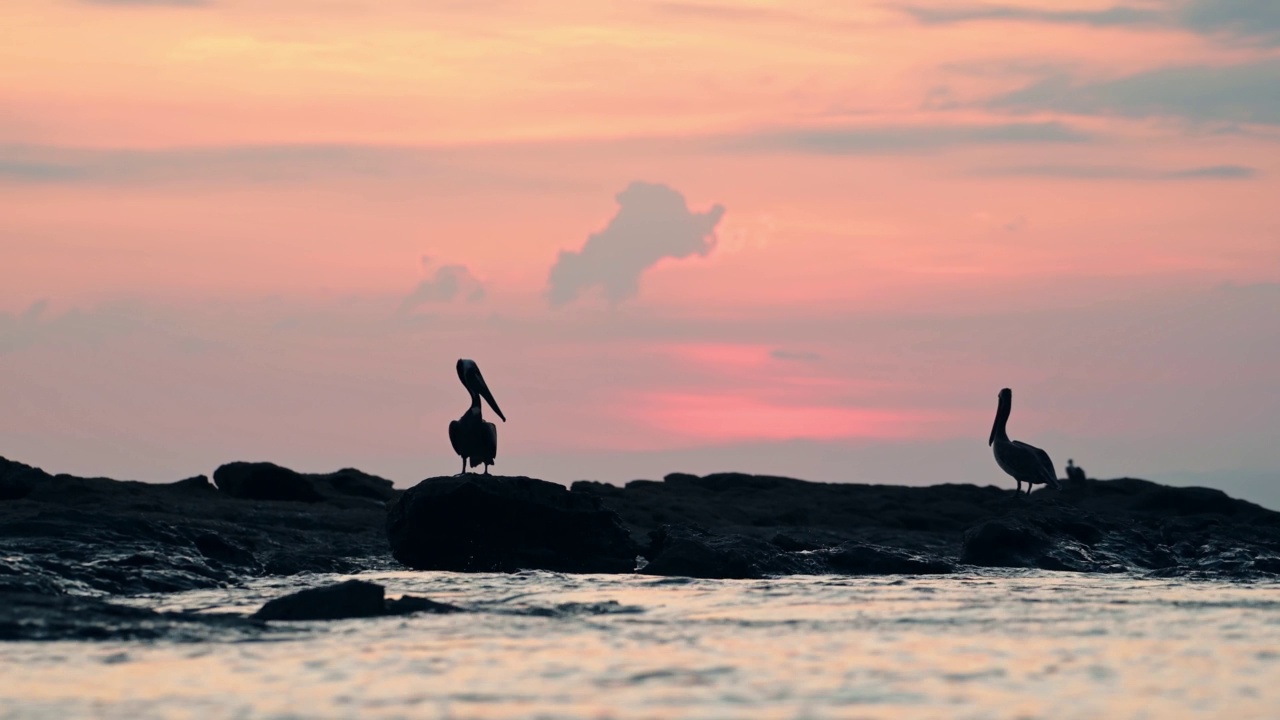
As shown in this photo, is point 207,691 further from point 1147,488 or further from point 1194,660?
point 1147,488

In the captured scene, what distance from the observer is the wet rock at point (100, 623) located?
16766 millimetres

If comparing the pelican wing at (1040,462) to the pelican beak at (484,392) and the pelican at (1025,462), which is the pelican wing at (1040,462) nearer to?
the pelican at (1025,462)

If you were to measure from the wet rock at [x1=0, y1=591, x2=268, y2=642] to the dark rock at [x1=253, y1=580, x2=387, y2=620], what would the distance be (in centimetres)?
40

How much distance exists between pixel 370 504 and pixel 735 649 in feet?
73.4

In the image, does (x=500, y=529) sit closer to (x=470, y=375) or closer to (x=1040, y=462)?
(x=470, y=375)

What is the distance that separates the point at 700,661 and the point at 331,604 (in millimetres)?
5049

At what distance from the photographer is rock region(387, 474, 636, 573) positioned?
2519 centimetres

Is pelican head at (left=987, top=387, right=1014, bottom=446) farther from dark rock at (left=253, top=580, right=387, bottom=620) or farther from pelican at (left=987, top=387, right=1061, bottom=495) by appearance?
dark rock at (left=253, top=580, right=387, bottom=620)

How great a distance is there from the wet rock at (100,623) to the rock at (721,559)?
8.88m

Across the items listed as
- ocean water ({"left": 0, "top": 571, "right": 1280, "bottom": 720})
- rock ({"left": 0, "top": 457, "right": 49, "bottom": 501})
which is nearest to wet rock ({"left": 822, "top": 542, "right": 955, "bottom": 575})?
ocean water ({"left": 0, "top": 571, "right": 1280, "bottom": 720})

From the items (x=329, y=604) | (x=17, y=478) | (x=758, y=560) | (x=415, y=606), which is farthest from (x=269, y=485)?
(x=329, y=604)

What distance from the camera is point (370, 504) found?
37.8 metres

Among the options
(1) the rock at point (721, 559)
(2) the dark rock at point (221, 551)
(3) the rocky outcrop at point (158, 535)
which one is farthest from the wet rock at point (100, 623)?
(1) the rock at point (721, 559)

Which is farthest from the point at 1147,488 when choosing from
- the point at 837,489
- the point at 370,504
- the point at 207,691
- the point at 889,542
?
the point at 207,691
